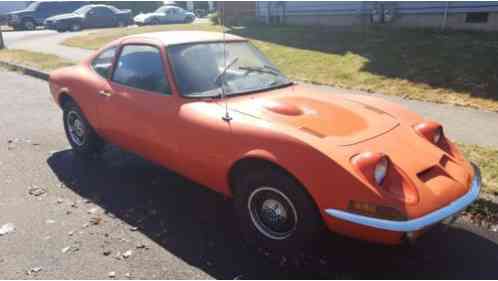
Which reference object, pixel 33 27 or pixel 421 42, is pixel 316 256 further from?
pixel 33 27

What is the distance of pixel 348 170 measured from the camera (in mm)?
2771

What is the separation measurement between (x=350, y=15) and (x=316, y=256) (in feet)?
41.2

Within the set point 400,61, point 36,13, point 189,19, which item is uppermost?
point 36,13

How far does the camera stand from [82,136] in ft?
Result: 17.0

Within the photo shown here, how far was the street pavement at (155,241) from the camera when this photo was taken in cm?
306

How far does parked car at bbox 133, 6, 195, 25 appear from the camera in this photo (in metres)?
28.1

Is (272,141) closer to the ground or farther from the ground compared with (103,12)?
closer to the ground

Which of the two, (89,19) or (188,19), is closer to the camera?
(89,19)

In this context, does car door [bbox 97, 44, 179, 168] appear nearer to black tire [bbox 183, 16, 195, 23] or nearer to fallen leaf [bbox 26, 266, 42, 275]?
fallen leaf [bbox 26, 266, 42, 275]

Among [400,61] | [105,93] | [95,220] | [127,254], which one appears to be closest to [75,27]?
[400,61]

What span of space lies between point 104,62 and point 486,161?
411cm

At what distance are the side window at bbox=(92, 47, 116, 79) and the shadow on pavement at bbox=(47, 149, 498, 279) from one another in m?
1.18

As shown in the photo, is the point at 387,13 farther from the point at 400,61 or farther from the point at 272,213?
the point at 272,213

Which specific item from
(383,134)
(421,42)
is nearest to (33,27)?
(421,42)
